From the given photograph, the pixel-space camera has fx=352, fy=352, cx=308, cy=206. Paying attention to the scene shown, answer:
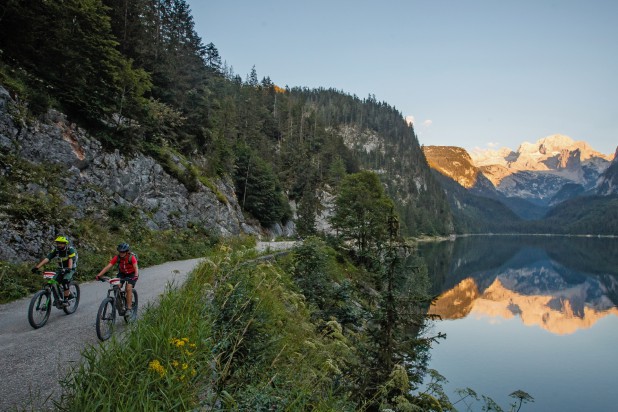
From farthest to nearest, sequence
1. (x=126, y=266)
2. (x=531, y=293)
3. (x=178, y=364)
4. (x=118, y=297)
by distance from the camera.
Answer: (x=531, y=293), (x=126, y=266), (x=118, y=297), (x=178, y=364)

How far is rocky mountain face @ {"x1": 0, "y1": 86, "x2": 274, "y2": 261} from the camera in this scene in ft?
46.2

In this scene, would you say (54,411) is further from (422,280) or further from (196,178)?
(422,280)

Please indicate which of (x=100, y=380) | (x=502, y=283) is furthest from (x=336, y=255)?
(x=502, y=283)

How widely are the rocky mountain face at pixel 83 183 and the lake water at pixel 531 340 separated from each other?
Answer: 22.4m

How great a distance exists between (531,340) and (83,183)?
4355 centimetres

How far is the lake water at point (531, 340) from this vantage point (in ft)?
78.4

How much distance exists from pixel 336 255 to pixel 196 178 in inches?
573

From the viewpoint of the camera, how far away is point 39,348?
23.8 feet

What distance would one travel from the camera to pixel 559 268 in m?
104

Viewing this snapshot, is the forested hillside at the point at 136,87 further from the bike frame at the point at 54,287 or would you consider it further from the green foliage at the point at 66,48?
the bike frame at the point at 54,287

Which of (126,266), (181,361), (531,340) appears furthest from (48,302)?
(531,340)

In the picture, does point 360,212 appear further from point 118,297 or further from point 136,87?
point 118,297

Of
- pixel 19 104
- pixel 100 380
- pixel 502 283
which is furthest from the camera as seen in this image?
pixel 502 283

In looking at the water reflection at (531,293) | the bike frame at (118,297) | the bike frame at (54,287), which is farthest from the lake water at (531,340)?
the bike frame at (54,287)
